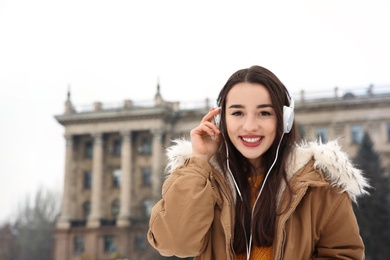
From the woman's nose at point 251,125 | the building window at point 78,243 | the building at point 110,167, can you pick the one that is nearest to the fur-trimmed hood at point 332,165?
the woman's nose at point 251,125

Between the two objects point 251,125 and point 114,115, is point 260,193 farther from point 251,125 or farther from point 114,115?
point 114,115

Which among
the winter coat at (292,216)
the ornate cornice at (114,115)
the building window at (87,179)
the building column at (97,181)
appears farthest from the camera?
the building window at (87,179)

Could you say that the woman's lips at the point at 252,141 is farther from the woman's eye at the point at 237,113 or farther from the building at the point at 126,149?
the building at the point at 126,149

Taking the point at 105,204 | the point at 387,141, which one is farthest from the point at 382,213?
the point at 105,204

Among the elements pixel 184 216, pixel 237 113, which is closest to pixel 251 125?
pixel 237 113

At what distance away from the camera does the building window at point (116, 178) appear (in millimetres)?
64281

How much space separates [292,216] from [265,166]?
0.35 m

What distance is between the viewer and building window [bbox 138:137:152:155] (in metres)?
63.4

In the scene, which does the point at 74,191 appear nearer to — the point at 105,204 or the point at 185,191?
the point at 105,204

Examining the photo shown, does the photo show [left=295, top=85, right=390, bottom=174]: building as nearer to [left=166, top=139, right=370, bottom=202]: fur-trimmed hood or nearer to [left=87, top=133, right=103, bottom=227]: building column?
[left=87, top=133, right=103, bottom=227]: building column

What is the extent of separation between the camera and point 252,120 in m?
2.69

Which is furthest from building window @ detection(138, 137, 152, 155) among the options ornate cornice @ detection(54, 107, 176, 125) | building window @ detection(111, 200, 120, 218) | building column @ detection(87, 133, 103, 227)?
building window @ detection(111, 200, 120, 218)

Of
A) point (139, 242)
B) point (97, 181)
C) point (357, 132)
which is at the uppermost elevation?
point (357, 132)

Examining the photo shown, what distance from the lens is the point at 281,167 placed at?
270 centimetres
